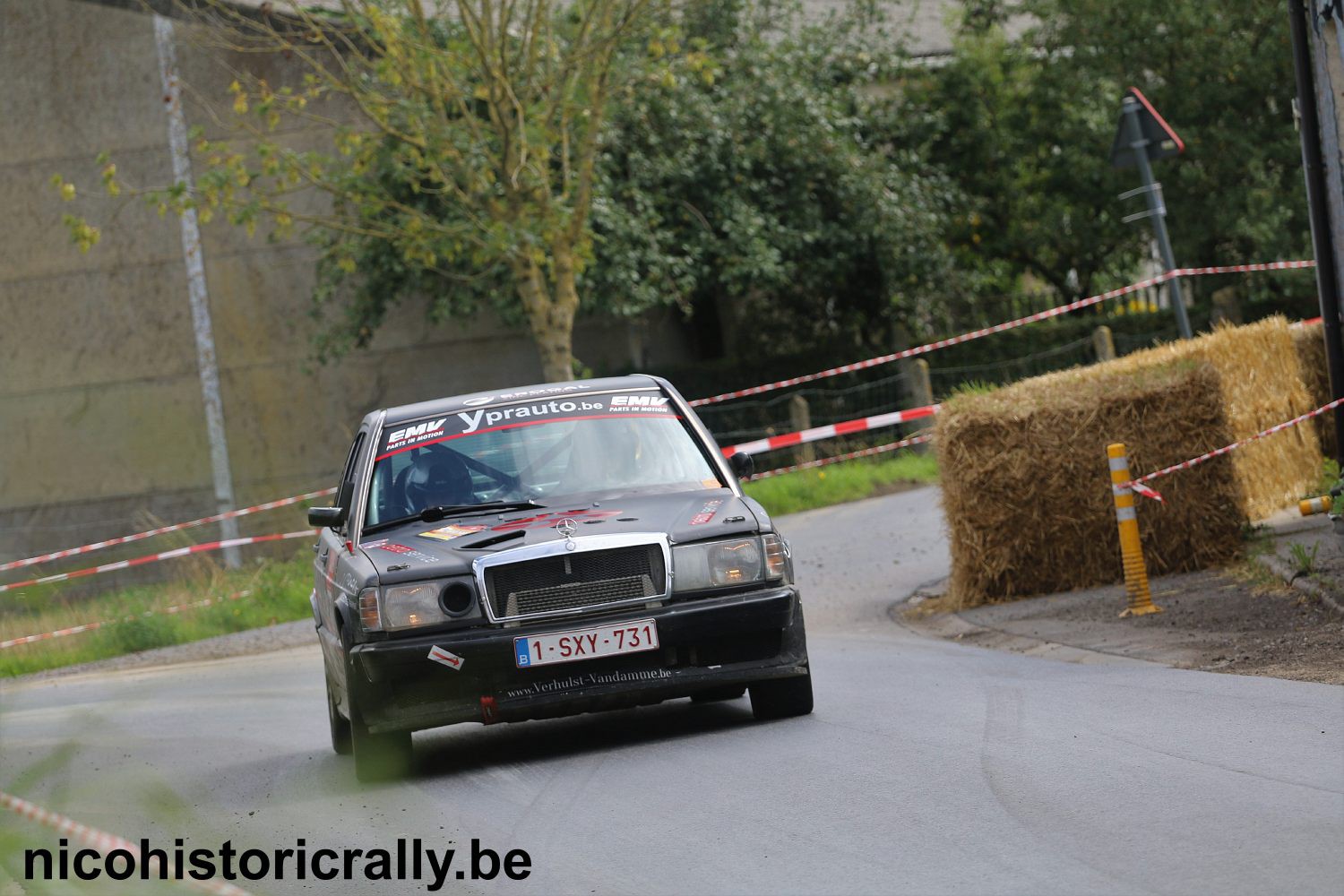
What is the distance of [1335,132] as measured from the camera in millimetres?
11305

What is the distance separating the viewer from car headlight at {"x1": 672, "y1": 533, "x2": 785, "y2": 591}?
7766 millimetres

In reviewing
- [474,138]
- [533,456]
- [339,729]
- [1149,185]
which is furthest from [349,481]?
[474,138]

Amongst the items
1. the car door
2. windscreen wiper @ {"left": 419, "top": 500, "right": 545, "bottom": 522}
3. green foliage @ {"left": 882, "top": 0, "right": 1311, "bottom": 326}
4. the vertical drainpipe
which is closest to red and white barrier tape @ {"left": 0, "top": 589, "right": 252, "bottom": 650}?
the vertical drainpipe

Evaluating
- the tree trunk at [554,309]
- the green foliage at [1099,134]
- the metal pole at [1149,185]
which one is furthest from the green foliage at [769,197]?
the metal pole at [1149,185]

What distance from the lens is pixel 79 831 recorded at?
282 cm

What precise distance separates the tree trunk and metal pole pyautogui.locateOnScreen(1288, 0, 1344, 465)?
37.5 feet

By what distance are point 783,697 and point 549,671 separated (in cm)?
120

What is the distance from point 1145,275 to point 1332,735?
113 ft

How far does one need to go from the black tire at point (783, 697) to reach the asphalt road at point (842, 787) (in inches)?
4.9

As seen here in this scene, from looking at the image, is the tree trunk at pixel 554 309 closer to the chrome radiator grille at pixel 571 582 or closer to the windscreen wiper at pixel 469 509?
the windscreen wiper at pixel 469 509

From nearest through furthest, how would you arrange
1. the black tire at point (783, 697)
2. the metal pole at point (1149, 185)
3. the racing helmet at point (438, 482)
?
the black tire at point (783, 697)
the racing helmet at point (438, 482)
the metal pole at point (1149, 185)

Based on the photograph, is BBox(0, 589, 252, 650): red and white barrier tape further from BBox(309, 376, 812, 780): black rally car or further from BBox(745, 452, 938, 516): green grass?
BBox(309, 376, 812, 780): black rally car

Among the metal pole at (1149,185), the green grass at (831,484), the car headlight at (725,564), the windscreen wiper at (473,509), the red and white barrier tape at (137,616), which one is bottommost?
the green grass at (831,484)

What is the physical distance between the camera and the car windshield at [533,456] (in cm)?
866
